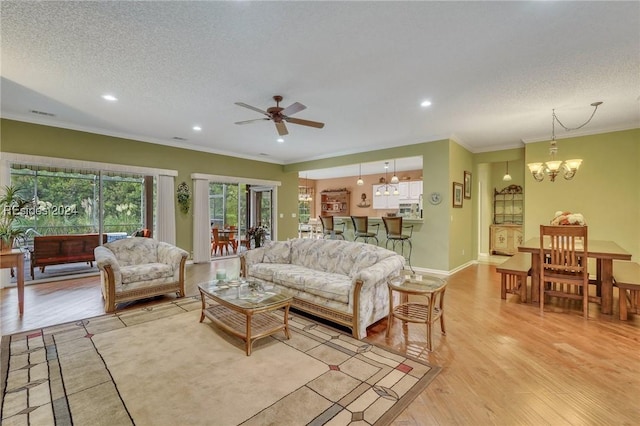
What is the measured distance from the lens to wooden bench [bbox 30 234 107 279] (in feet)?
17.3

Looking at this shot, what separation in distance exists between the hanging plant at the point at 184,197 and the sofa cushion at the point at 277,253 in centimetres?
318

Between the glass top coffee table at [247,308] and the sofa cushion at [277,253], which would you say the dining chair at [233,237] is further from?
the glass top coffee table at [247,308]

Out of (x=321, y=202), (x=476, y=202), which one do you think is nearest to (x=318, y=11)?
(x=476, y=202)

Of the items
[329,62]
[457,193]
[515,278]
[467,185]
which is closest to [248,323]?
[329,62]

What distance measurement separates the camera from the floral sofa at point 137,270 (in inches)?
140

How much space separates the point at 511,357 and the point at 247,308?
2397 mm

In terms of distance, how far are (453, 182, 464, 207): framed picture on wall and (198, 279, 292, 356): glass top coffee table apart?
448cm

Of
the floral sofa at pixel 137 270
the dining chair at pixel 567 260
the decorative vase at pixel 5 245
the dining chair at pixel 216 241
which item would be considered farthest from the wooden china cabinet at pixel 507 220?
the decorative vase at pixel 5 245

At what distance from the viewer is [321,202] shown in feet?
42.9

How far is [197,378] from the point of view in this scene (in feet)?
7.12

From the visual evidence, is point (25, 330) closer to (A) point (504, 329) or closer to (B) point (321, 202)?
(A) point (504, 329)

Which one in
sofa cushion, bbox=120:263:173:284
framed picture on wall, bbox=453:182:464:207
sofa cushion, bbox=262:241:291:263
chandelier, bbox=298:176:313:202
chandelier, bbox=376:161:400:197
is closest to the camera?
sofa cushion, bbox=120:263:173:284

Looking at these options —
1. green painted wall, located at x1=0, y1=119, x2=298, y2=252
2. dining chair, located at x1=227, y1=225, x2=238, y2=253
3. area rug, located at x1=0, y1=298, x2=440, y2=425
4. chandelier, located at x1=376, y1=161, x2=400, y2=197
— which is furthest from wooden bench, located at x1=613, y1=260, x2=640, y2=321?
dining chair, located at x1=227, y1=225, x2=238, y2=253

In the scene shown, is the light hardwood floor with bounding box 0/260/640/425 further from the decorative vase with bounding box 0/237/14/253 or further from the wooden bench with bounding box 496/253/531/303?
the decorative vase with bounding box 0/237/14/253
